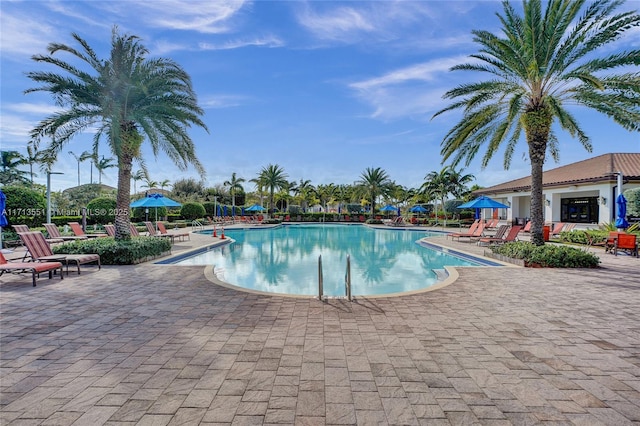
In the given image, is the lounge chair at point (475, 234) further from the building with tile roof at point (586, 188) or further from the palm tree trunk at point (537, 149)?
the building with tile roof at point (586, 188)

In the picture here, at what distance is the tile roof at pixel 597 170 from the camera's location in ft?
66.7

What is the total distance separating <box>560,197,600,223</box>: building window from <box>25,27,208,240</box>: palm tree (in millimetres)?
26297

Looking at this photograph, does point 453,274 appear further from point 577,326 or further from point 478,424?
point 478,424

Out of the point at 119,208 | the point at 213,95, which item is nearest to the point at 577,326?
the point at 119,208

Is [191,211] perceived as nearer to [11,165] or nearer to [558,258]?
[11,165]

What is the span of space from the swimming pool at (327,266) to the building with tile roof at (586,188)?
1203 centimetres

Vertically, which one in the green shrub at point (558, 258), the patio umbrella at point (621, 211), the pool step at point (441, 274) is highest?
the patio umbrella at point (621, 211)

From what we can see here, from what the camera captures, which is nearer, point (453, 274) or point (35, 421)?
point (35, 421)

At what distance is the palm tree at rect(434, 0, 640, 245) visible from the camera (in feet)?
31.5

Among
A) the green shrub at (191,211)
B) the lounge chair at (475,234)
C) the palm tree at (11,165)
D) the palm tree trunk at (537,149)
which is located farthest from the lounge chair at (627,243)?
the palm tree at (11,165)

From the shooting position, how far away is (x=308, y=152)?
41094 mm

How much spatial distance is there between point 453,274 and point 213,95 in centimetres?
1368

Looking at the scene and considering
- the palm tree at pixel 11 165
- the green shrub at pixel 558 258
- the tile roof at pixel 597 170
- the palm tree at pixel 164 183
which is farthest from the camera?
the palm tree at pixel 164 183

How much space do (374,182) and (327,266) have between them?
2818 cm
